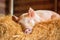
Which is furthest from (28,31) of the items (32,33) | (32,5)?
(32,5)

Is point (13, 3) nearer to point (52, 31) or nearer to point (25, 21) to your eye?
point (25, 21)

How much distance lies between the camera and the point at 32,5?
2.21 m

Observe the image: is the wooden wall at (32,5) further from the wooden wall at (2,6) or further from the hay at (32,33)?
the hay at (32,33)

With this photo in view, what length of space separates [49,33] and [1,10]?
3.85 feet

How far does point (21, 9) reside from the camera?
7.32 ft

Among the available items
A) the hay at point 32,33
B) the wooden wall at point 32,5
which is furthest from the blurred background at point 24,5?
the hay at point 32,33

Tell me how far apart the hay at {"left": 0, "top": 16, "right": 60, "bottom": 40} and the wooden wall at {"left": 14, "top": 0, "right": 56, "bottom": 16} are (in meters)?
1.02

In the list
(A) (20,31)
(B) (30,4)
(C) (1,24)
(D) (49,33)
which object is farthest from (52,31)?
(B) (30,4)

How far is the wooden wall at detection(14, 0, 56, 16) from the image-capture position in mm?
2165

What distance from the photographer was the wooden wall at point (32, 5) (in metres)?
2.17

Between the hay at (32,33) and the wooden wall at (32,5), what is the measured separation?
40.3 inches

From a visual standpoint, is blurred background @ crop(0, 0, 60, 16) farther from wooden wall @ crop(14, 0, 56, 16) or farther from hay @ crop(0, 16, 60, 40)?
hay @ crop(0, 16, 60, 40)

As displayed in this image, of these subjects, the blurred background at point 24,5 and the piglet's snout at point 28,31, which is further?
the blurred background at point 24,5

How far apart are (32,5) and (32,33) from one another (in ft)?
3.64
